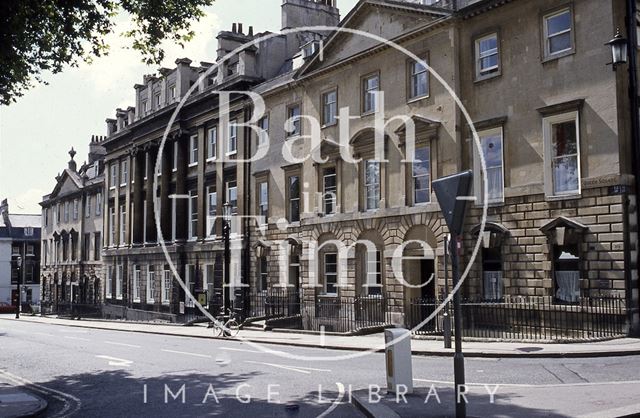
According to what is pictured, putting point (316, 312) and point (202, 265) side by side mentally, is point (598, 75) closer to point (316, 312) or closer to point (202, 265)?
point (316, 312)

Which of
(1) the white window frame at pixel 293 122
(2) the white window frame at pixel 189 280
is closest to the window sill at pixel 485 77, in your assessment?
(1) the white window frame at pixel 293 122

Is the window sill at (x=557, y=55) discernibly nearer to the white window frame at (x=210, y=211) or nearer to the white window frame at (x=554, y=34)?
the white window frame at (x=554, y=34)

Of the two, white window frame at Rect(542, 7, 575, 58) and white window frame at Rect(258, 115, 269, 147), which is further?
white window frame at Rect(258, 115, 269, 147)

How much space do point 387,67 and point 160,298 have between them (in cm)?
2401

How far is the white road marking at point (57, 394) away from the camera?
10.4m

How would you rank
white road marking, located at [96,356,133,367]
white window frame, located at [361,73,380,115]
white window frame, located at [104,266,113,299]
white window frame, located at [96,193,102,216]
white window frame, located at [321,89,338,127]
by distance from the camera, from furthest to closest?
white window frame, located at [96,193,102,216], white window frame, located at [104,266,113,299], white window frame, located at [321,89,338,127], white window frame, located at [361,73,380,115], white road marking, located at [96,356,133,367]

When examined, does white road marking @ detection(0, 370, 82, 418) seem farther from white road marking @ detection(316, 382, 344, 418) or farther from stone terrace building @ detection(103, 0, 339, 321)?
stone terrace building @ detection(103, 0, 339, 321)

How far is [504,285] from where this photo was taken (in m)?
21.6

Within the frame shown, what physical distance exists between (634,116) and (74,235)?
5331cm

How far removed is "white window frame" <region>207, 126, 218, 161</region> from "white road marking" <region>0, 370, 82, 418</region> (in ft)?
76.4

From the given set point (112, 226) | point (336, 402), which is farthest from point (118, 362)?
point (112, 226)

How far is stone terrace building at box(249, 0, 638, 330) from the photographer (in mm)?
19172

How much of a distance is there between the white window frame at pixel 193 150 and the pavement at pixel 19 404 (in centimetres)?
2854

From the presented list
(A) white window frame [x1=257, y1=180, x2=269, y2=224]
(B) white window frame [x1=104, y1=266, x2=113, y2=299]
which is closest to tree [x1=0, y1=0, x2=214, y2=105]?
(A) white window frame [x1=257, y1=180, x2=269, y2=224]
